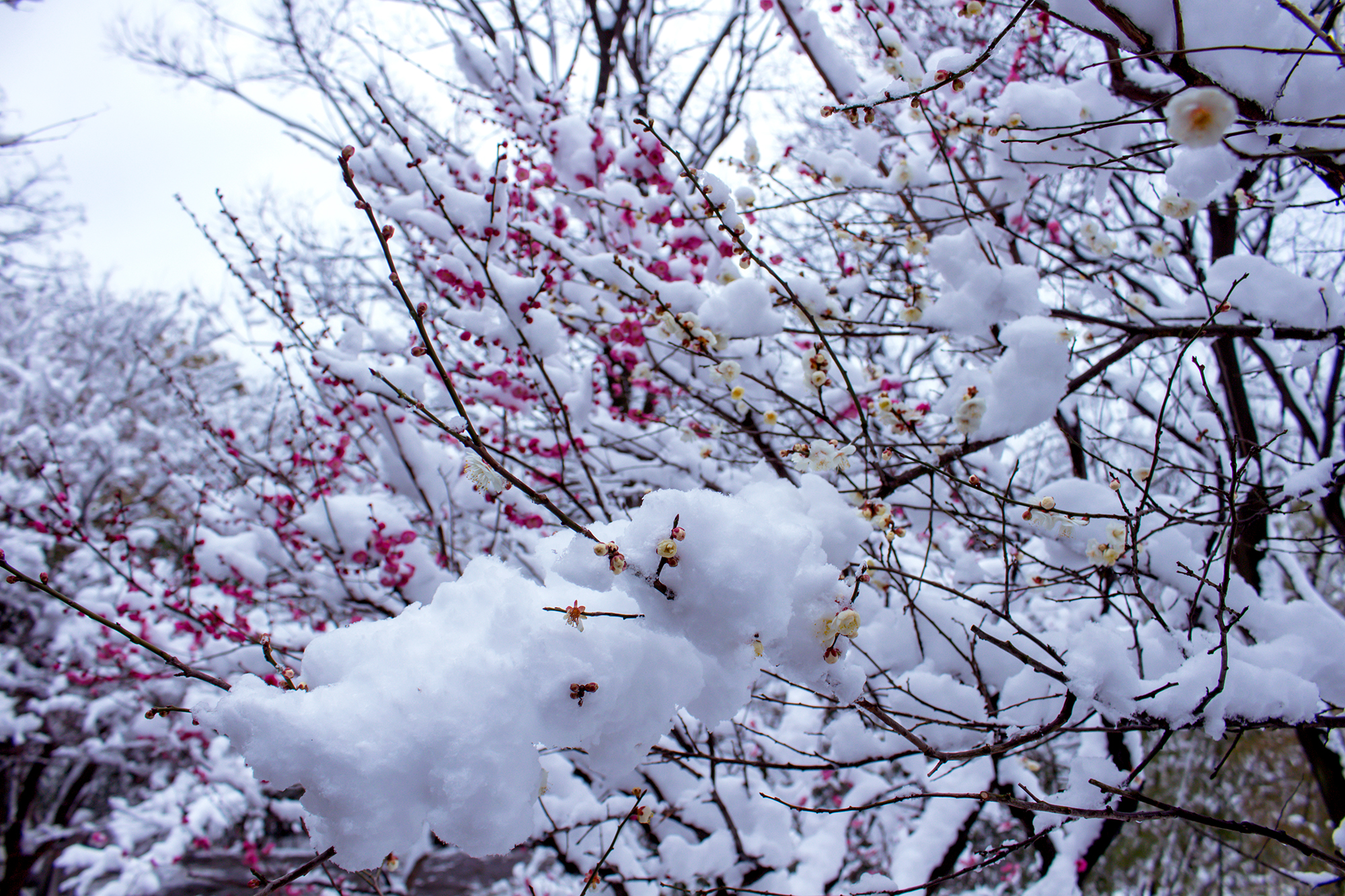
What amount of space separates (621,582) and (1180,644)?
1.86 metres

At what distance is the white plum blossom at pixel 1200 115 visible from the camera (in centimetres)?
91

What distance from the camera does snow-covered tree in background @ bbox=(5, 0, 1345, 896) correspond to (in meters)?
1.10

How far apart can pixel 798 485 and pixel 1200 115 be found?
230cm

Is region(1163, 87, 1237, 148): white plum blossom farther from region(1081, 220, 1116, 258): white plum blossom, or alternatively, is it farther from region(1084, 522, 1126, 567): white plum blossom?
region(1081, 220, 1116, 258): white plum blossom

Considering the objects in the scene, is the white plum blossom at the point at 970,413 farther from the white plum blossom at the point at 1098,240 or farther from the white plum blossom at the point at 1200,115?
the white plum blossom at the point at 1098,240

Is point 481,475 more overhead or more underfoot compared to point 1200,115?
more underfoot

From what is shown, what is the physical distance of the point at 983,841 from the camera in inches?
339

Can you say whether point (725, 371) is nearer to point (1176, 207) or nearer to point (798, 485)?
point (798, 485)

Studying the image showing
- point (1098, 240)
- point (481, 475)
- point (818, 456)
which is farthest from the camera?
point (1098, 240)

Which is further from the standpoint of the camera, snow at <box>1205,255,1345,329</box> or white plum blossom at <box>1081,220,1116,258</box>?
white plum blossom at <box>1081,220,1116,258</box>

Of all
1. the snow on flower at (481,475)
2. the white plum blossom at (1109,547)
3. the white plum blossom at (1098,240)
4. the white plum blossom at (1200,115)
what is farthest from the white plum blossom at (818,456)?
the white plum blossom at (1098,240)

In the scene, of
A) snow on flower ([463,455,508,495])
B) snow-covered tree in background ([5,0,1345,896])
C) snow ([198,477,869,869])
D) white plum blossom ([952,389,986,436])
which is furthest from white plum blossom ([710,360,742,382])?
snow on flower ([463,455,508,495])

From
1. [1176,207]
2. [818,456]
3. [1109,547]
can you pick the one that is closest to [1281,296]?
[1176,207]

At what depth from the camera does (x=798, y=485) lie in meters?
3.12
